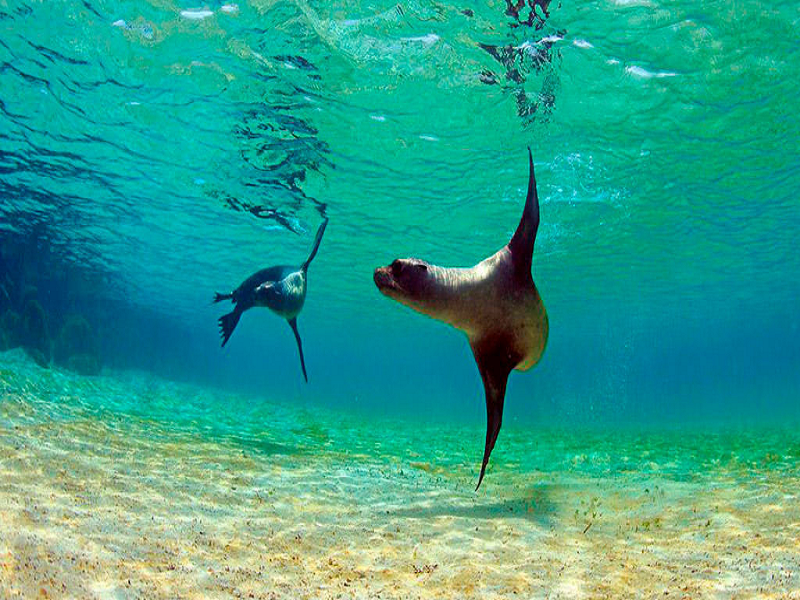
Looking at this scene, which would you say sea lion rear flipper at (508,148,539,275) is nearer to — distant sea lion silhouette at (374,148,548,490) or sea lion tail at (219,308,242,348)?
distant sea lion silhouette at (374,148,548,490)

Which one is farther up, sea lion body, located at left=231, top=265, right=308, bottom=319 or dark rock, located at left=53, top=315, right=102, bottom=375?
sea lion body, located at left=231, top=265, right=308, bottom=319

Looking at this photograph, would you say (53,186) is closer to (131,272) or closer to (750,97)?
(131,272)

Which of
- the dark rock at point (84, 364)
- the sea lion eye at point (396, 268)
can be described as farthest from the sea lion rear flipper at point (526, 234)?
the dark rock at point (84, 364)

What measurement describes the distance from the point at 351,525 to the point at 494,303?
2921 mm

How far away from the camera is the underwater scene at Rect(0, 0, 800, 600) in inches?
136

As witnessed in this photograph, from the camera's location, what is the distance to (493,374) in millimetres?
3535

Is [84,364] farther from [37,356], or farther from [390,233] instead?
[390,233]

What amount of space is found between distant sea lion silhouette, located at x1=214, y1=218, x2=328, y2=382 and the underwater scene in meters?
0.07

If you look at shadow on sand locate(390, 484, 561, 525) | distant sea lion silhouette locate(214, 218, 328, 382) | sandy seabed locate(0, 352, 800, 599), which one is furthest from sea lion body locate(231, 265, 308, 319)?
shadow on sand locate(390, 484, 561, 525)

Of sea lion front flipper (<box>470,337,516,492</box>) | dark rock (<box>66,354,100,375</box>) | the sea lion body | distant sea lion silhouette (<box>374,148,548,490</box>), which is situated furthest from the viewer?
dark rock (<box>66,354,100,375</box>)

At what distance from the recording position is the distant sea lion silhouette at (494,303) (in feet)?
9.81

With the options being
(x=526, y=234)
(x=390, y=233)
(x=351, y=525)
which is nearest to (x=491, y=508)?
(x=351, y=525)

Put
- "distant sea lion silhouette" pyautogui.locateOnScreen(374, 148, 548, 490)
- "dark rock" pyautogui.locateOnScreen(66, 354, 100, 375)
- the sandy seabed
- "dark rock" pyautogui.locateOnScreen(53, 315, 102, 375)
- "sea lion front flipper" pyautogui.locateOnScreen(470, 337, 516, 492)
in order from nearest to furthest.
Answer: "distant sea lion silhouette" pyautogui.locateOnScreen(374, 148, 548, 490) < the sandy seabed < "sea lion front flipper" pyautogui.locateOnScreen(470, 337, 516, 492) < "dark rock" pyautogui.locateOnScreen(66, 354, 100, 375) < "dark rock" pyautogui.locateOnScreen(53, 315, 102, 375)

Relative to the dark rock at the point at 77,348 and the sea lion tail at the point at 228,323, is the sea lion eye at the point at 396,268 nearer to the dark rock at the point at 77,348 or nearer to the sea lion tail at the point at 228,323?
the sea lion tail at the point at 228,323
